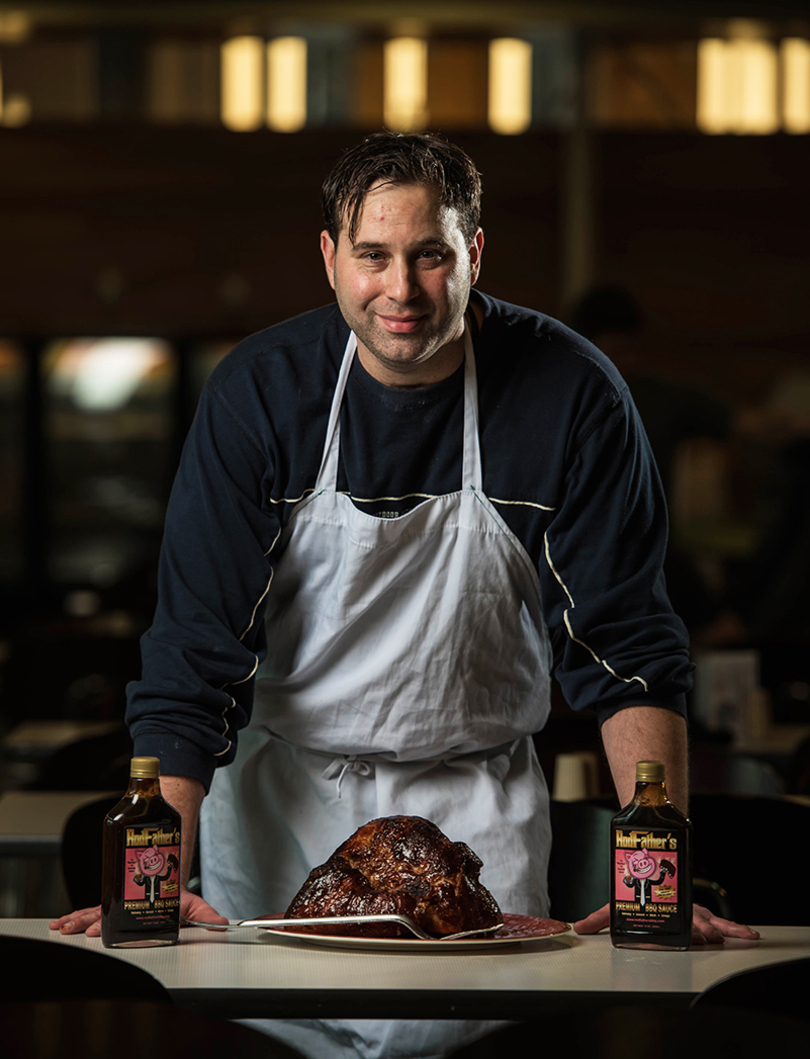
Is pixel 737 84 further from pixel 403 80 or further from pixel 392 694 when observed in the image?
pixel 392 694

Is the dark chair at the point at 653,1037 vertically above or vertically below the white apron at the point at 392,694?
below

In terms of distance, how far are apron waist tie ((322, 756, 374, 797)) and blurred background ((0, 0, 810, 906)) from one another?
4.44 metres

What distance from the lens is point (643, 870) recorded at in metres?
1.31

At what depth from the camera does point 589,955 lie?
1.30 m

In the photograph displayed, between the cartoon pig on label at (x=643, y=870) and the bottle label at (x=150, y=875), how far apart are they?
41 centimetres

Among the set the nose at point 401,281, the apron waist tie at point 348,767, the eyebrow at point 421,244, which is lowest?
the apron waist tie at point 348,767

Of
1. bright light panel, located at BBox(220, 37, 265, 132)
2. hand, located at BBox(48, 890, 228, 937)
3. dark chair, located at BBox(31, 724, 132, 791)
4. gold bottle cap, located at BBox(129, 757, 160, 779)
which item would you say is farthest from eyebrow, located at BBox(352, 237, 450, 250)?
bright light panel, located at BBox(220, 37, 265, 132)

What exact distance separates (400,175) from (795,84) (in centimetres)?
541

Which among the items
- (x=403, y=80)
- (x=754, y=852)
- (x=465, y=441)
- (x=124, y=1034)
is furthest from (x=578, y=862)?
Result: (x=403, y=80)

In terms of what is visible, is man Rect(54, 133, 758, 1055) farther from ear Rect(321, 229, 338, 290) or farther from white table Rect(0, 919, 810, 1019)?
white table Rect(0, 919, 810, 1019)

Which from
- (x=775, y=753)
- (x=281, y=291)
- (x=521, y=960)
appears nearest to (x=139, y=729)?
Result: (x=521, y=960)

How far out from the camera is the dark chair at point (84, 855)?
1.98 m

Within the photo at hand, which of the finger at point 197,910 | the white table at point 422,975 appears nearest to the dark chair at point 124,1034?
the white table at point 422,975

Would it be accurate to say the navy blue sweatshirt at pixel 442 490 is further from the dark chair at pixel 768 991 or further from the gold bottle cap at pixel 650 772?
the dark chair at pixel 768 991
